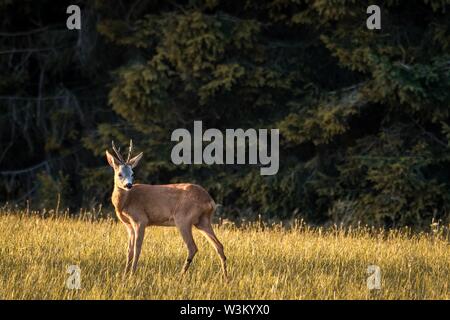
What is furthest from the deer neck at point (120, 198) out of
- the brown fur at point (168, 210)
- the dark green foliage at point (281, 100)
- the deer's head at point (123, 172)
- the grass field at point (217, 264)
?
the dark green foliage at point (281, 100)

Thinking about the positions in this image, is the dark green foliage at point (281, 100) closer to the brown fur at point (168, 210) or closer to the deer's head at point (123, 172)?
the brown fur at point (168, 210)

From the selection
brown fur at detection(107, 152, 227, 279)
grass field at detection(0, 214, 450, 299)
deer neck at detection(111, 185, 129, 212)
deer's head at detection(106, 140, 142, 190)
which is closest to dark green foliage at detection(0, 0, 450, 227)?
grass field at detection(0, 214, 450, 299)

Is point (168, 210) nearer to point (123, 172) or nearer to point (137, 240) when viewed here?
point (137, 240)

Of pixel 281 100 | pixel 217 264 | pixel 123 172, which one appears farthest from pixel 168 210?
pixel 281 100

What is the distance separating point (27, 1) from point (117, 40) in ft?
8.44

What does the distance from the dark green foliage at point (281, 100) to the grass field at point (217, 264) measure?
2.43 m

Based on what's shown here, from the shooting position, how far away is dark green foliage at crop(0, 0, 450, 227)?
1363cm

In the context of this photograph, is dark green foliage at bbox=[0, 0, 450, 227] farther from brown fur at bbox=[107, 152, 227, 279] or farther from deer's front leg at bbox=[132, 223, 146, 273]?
deer's front leg at bbox=[132, 223, 146, 273]

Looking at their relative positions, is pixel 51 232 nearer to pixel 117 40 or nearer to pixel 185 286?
pixel 185 286

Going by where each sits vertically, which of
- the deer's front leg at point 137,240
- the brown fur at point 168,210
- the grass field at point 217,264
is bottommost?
the grass field at point 217,264

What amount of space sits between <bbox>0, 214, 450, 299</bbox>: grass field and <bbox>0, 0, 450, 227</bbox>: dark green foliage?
2426 millimetres

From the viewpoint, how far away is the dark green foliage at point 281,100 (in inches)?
537

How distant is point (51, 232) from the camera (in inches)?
416

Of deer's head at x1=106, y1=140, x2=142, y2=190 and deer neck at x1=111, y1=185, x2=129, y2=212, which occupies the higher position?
deer's head at x1=106, y1=140, x2=142, y2=190
